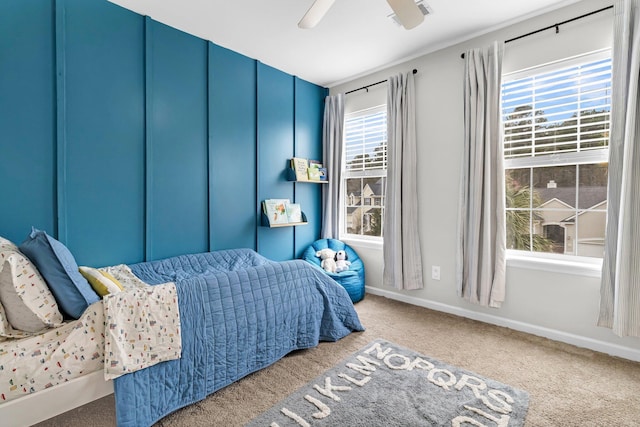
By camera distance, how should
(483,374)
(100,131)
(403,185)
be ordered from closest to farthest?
(483,374) → (100,131) → (403,185)

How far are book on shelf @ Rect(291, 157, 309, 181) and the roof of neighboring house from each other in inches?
90.5

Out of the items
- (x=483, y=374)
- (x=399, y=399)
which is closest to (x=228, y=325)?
(x=399, y=399)

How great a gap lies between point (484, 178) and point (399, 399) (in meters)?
1.86

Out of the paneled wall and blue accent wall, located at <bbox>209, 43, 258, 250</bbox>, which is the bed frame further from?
blue accent wall, located at <bbox>209, 43, 258, 250</bbox>

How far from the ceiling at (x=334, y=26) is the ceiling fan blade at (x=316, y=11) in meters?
0.44

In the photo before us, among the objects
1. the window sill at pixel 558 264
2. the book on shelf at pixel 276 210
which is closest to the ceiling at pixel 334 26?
the book on shelf at pixel 276 210

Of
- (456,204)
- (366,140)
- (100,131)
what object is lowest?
(456,204)

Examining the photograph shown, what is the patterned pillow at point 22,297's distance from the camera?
1.30 meters

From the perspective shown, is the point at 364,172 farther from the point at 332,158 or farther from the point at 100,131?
the point at 100,131

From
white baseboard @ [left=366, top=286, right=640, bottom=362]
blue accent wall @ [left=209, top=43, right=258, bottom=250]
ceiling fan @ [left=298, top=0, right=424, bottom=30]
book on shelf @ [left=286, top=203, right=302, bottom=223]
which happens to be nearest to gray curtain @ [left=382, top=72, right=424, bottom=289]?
white baseboard @ [left=366, top=286, right=640, bottom=362]

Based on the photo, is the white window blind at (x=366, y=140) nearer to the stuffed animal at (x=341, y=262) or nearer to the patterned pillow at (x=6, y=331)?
the stuffed animal at (x=341, y=262)

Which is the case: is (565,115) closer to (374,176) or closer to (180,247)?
(374,176)

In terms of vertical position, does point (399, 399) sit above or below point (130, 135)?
below

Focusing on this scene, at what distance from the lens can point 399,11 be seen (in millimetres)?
1785
